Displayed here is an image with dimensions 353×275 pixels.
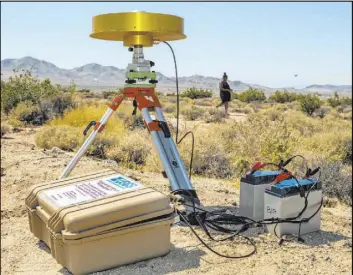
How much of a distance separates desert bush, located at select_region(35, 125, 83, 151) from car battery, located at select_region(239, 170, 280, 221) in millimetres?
4784

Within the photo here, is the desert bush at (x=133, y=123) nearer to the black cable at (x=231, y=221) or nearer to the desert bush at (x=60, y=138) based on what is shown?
the desert bush at (x=60, y=138)

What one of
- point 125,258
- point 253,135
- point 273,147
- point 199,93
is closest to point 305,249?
point 125,258

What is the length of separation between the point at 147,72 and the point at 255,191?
57.0 inches

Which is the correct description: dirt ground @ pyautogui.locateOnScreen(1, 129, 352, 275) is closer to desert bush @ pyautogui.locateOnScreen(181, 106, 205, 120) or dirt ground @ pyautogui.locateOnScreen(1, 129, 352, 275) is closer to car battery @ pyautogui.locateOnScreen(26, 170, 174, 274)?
car battery @ pyautogui.locateOnScreen(26, 170, 174, 274)

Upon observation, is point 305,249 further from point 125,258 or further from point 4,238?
point 4,238

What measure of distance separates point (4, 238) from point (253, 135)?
4.98 metres

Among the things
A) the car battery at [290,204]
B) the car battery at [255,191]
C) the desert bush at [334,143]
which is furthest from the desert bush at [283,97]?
the car battery at [290,204]

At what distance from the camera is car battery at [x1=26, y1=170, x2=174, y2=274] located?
3.41 m

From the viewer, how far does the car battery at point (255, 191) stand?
4523mm

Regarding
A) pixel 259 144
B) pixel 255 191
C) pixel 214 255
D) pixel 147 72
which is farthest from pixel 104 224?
pixel 259 144

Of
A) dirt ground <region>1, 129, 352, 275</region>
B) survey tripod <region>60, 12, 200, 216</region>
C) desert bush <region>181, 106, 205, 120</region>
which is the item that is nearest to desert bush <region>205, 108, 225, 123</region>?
desert bush <region>181, 106, 205, 120</region>

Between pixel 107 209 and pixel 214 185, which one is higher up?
pixel 107 209

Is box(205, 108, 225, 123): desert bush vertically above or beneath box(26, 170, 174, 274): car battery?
beneath

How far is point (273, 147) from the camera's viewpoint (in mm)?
7734
